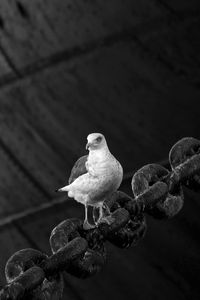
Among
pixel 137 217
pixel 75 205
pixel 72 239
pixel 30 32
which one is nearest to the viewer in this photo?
pixel 72 239

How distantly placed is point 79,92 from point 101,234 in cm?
118

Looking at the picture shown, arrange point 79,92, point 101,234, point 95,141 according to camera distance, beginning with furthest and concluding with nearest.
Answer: point 79,92 → point 95,141 → point 101,234

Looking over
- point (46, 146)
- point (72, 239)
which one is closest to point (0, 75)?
point (46, 146)

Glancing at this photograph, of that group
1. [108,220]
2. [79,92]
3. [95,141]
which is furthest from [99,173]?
[79,92]

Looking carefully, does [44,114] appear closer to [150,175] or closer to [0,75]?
[0,75]

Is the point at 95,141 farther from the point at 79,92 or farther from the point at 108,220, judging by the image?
the point at 79,92

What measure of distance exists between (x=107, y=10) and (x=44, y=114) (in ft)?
1.55

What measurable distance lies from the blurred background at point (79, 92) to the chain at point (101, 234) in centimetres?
84

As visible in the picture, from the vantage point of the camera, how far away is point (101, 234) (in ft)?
5.41

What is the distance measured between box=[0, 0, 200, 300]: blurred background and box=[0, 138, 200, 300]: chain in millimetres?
843

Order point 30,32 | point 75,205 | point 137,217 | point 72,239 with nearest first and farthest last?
point 72,239, point 137,217, point 30,32, point 75,205

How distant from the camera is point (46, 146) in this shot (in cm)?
276

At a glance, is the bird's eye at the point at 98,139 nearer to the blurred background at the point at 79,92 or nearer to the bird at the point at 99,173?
the bird at the point at 99,173

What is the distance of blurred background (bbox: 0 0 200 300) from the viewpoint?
106 inches
